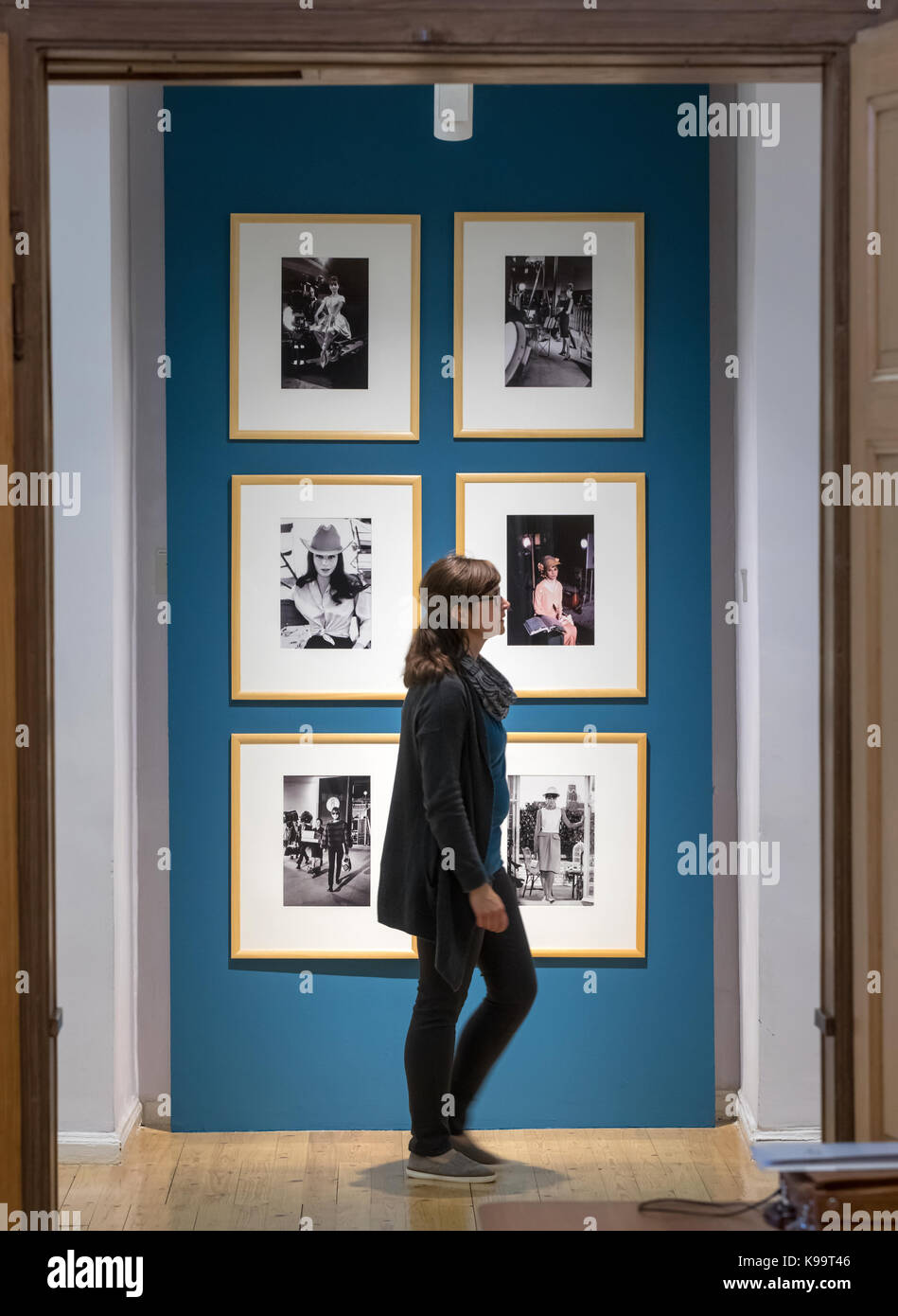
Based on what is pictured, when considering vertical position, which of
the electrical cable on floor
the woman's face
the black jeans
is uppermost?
the woman's face

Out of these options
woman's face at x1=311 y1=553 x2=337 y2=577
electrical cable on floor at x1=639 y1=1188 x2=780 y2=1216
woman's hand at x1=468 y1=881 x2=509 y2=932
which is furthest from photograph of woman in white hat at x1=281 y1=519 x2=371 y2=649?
electrical cable on floor at x1=639 y1=1188 x2=780 y2=1216

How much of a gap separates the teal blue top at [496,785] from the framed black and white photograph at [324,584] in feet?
1.53

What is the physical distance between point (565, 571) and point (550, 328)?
2.28 feet

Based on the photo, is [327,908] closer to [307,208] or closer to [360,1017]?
[360,1017]

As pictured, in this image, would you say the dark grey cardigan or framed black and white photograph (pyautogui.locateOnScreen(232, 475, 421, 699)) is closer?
the dark grey cardigan

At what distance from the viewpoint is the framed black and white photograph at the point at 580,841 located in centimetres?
361

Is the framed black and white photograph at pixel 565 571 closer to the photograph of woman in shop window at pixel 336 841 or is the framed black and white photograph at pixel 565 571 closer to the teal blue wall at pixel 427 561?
the teal blue wall at pixel 427 561

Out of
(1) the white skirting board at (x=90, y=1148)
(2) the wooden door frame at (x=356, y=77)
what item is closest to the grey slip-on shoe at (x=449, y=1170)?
(1) the white skirting board at (x=90, y=1148)

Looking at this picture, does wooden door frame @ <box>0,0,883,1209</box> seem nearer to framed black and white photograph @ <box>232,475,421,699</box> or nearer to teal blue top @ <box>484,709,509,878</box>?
teal blue top @ <box>484,709,509,878</box>

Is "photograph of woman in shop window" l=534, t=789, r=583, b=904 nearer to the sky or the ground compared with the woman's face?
nearer to the ground

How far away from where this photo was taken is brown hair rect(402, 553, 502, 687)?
126 inches

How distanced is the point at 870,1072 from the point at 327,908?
188 centimetres
